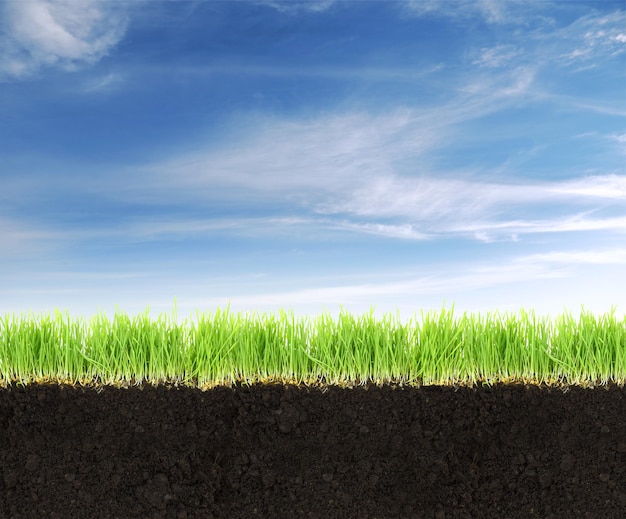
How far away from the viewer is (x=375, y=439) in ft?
13.9

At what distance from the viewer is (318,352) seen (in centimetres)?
446

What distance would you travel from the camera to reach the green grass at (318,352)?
4398 mm

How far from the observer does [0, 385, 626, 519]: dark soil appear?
4.22 metres

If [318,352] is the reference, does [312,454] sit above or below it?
below

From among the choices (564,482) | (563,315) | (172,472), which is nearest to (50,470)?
(172,472)

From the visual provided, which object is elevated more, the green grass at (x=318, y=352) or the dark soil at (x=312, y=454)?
the green grass at (x=318, y=352)

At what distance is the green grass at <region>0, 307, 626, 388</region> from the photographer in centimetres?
440

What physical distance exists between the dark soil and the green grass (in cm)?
13

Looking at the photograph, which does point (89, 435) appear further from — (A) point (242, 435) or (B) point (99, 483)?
(A) point (242, 435)

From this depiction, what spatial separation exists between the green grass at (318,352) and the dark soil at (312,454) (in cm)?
13

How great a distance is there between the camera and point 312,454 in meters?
4.22

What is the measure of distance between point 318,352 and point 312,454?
0.66 m

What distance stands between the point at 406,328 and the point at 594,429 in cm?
139

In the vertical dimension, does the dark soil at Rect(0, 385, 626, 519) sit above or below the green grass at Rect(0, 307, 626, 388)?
below
